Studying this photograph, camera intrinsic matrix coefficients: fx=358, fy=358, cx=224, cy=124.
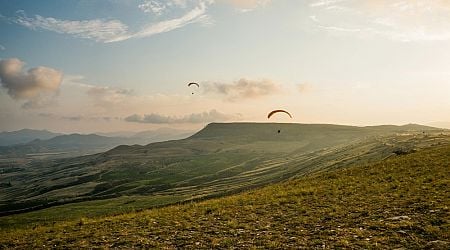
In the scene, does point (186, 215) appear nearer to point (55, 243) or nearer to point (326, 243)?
point (55, 243)

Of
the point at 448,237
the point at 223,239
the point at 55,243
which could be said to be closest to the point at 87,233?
the point at 55,243

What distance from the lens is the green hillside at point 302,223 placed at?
17234 millimetres

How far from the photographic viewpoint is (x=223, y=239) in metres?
18.7

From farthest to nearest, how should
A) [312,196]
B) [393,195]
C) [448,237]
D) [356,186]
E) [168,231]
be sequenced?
[356,186], [312,196], [393,195], [168,231], [448,237]

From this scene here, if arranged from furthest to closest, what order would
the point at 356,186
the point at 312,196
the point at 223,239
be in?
1. the point at 356,186
2. the point at 312,196
3. the point at 223,239

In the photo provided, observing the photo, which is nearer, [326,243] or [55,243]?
[326,243]

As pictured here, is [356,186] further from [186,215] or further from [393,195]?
[186,215]

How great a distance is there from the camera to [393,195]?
26.8m

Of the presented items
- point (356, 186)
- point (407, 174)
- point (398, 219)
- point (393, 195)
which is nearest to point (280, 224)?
point (398, 219)

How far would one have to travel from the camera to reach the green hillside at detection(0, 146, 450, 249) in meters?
17.2

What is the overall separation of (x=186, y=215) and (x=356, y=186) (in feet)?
53.5

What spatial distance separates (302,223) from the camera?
21266 mm

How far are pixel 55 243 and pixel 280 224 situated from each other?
524 inches

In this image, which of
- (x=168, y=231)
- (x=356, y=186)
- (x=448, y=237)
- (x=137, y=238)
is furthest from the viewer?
(x=356, y=186)
